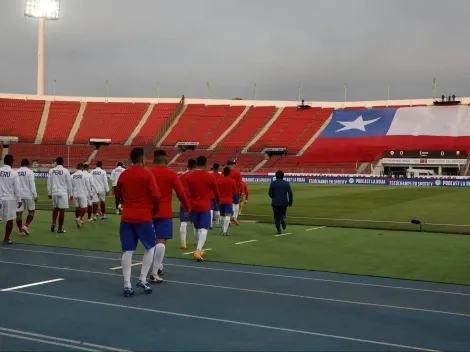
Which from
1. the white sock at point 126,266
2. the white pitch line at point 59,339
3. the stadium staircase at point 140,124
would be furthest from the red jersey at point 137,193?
the stadium staircase at point 140,124

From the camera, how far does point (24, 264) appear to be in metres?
11.3

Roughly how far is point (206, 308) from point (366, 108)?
255 feet

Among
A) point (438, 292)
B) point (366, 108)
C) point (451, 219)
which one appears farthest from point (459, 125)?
point (438, 292)

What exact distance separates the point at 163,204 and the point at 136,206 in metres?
1.25

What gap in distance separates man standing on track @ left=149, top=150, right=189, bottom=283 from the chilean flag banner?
206 feet

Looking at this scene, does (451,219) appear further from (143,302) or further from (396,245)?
(143,302)

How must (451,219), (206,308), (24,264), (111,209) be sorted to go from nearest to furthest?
1. (206,308)
2. (24,264)
3. (451,219)
4. (111,209)

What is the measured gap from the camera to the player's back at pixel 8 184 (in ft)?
46.6

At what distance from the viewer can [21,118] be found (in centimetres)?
8194

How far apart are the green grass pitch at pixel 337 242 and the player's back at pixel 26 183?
1.28m

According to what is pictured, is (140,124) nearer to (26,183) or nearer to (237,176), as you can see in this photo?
(237,176)

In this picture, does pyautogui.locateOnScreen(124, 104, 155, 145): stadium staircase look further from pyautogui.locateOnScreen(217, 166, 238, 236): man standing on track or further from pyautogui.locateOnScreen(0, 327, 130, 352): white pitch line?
pyautogui.locateOnScreen(0, 327, 130, 352): white pitch line

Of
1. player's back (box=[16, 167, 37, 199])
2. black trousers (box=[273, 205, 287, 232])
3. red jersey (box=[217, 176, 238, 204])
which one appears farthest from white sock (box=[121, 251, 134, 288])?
black trousers (box=[273, 205, 287, 232])

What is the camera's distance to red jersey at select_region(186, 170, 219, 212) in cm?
1203
